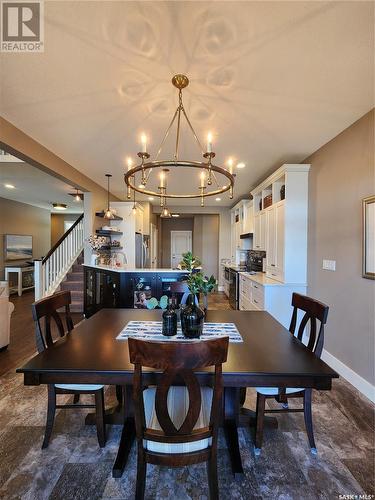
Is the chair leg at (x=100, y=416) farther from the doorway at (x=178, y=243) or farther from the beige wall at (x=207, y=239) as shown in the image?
the doorway at (x=178, y=243)

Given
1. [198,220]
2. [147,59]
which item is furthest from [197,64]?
[198,220]

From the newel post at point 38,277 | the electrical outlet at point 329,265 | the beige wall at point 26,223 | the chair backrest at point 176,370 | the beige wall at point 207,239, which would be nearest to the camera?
the chair backrest at point 176,370

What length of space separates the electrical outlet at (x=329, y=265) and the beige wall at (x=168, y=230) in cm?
660

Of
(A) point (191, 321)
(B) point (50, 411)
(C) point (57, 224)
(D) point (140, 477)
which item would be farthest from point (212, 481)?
(C) point (57, 224)

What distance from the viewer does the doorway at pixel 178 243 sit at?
30.7 feet

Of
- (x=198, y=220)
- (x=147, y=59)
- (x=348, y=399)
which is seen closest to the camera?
(x=147, y=59)

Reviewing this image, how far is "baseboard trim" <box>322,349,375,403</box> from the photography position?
2.25 m

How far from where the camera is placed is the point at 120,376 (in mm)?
1221

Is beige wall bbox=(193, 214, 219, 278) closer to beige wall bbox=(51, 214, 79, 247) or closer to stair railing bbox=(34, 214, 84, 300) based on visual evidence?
stair railing bbox=(34, 214, 84, 300)

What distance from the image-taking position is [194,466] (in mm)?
1547

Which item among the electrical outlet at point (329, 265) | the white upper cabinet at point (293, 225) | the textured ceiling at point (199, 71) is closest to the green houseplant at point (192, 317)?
the textured ceiling at point (199, 71)

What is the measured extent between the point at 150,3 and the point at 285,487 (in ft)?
9.26

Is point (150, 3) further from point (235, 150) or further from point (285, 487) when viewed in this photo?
point (285, 487)

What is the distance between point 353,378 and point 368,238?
57.1 inches
